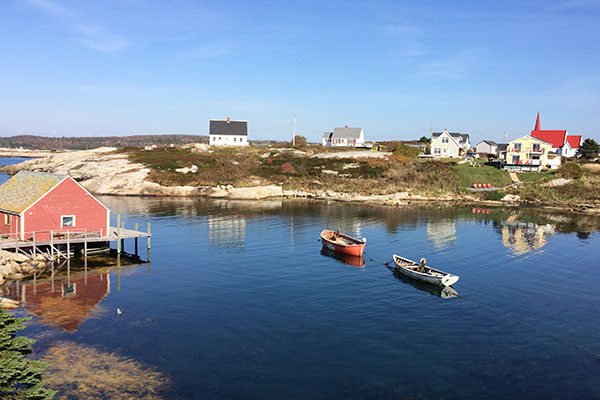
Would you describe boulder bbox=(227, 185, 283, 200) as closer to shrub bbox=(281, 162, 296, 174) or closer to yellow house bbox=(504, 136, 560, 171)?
shrub bbox=(281, 162, 296, 174)

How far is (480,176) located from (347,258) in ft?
224

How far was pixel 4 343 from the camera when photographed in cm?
2097

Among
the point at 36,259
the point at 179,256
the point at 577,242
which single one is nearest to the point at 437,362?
the point at 179,256

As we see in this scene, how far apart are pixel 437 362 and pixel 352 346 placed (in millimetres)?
4678

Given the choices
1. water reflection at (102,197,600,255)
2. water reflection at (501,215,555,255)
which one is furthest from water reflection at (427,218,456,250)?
water reflection at (501,215,555,255)

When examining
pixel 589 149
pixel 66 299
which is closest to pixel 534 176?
pixel 589 149

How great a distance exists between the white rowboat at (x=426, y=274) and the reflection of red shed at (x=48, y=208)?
28013mm

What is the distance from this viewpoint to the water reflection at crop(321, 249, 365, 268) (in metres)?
45.9

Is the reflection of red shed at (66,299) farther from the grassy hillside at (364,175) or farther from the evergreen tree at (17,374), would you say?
the grassy hillside at (364,175)

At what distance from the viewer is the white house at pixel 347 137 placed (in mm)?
149125

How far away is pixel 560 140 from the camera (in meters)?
123

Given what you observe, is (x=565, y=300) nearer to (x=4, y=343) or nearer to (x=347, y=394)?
(x=347, y=394)

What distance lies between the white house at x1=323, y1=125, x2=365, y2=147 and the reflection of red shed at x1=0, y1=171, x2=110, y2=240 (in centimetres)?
11195

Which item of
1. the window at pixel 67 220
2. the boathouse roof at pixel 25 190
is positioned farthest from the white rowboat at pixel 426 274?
the boathouse roof at pixel 25 190
